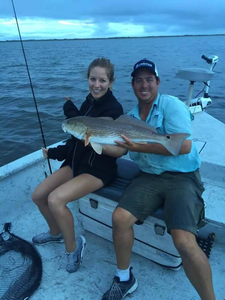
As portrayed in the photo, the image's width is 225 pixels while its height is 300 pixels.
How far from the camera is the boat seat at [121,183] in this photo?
8.64 feet

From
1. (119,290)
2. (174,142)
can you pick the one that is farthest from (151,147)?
(119,290)

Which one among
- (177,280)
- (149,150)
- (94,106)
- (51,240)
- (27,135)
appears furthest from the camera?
(27,135)

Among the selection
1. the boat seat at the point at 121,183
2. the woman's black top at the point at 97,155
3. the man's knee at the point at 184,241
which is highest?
the woman's black top at the point at 97,155

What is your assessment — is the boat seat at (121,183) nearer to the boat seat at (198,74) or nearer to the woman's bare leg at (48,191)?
the woman's bare leg at (48,191)

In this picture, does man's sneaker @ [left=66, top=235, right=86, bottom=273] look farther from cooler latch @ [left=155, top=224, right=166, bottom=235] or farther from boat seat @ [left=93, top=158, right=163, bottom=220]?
cooler latch @ [left=155, top=224, right=166, bottom=235]

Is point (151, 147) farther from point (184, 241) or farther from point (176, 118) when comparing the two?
point (184, 241)

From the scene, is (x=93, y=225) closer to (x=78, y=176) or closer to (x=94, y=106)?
(x=78, y=176)

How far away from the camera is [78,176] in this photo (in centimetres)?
274

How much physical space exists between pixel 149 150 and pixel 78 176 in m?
0.85

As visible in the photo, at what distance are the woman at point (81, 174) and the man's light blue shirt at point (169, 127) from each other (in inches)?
14.7

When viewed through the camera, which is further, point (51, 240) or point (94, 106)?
point (51, 240)

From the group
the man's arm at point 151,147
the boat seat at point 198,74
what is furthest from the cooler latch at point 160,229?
the boat seat at point 198,74

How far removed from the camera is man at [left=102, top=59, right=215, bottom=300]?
6.77 feet

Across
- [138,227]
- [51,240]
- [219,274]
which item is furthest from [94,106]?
[219,274]
